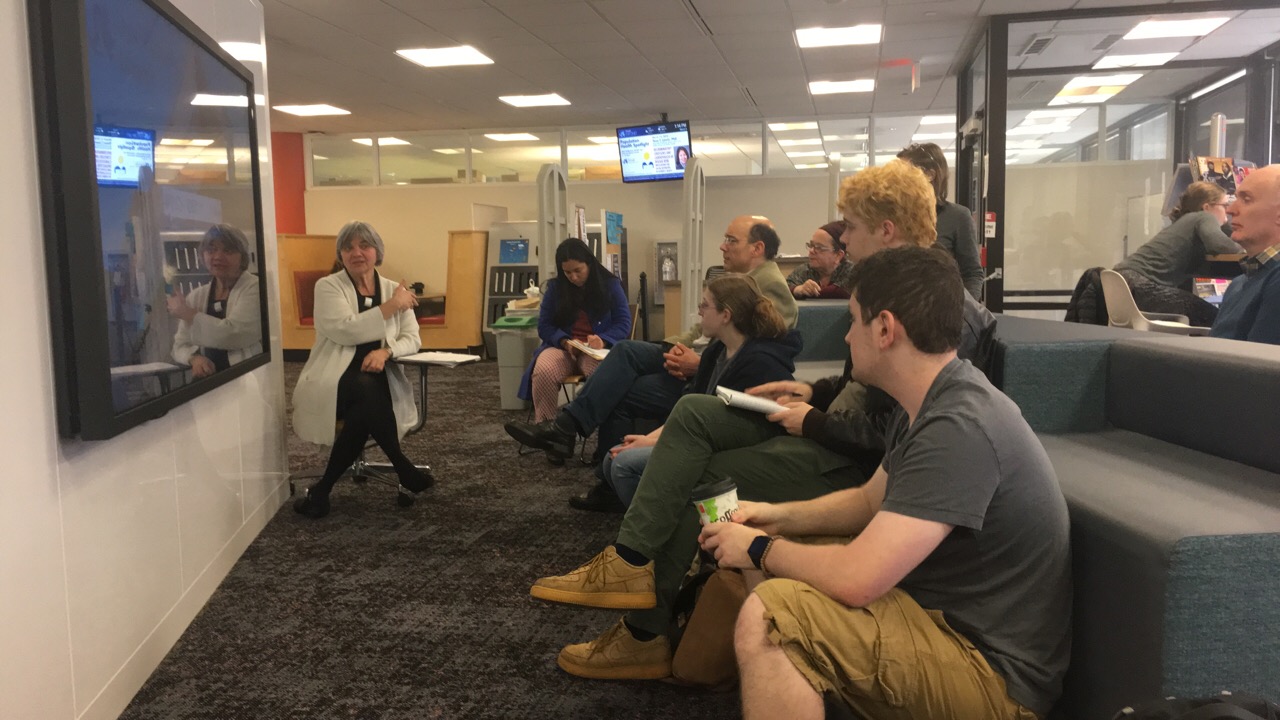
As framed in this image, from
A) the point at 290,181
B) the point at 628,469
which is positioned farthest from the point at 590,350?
the point at 290,181

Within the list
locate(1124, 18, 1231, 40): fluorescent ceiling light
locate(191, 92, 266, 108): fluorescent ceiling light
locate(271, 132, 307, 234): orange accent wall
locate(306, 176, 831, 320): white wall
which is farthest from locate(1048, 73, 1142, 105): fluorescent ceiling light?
locate(271, 132, 307, 234): orange accent wall

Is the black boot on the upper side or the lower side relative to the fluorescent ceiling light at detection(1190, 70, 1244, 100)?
lower

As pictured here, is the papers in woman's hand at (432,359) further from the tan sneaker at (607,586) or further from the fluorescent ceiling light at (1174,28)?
the fluorescent ceiling light at (1174,28)

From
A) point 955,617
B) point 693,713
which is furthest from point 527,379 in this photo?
point 955,617

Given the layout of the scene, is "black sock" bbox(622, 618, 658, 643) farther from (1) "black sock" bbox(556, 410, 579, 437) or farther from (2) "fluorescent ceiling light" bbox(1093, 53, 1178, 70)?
(2) "fluorescent ceiling light" bbox(1093, 53, 1178, 70)

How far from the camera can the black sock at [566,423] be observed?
391 cm

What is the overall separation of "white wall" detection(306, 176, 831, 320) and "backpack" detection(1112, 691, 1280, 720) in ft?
30.3

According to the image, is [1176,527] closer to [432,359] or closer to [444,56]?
[432,359]

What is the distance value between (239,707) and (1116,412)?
7.50ft

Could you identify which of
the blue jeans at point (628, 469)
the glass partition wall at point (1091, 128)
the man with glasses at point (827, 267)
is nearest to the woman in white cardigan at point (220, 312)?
the blue jeans at point (628, 469)

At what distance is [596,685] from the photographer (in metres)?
2.28

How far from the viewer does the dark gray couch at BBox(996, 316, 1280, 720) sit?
123 cm

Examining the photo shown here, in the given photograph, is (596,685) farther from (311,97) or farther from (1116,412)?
(311,97)

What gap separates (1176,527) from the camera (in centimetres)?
128
